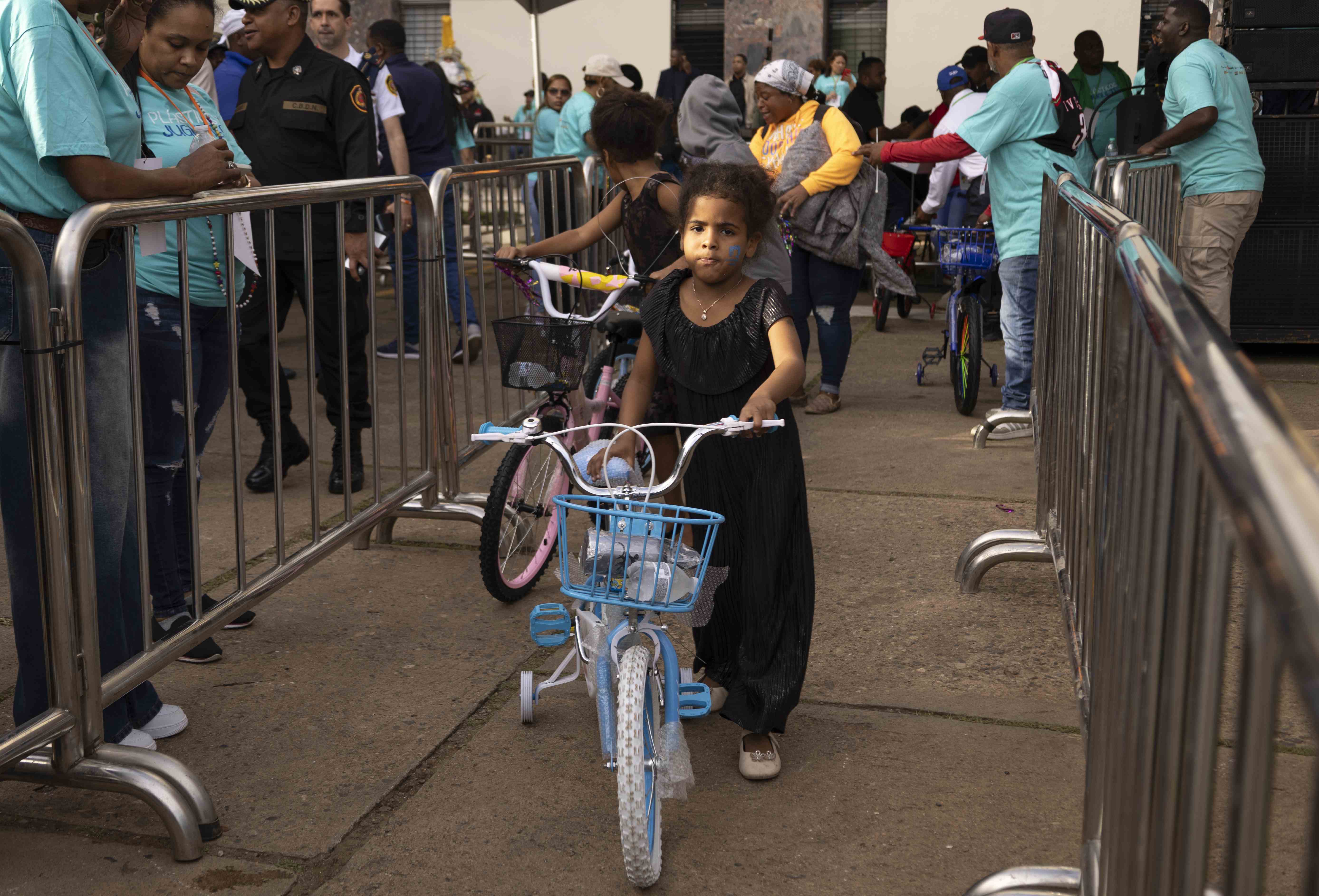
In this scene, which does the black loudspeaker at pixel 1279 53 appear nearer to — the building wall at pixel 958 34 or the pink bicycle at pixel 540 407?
the pink bicycle at pixel 540 407

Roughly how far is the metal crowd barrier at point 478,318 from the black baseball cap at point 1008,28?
6.86ft

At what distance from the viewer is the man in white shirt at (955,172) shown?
Result: 8852 mm

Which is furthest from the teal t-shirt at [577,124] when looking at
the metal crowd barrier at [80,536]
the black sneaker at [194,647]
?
the metal crowd barrier at [80,536]

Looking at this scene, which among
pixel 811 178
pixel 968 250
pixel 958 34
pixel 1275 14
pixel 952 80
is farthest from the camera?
pixel 958 34

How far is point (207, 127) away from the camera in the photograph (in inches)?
147

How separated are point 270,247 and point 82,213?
1183 mm

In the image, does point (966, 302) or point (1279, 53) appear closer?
point (966, 302)

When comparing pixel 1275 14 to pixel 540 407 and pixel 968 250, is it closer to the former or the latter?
pixel 968 250

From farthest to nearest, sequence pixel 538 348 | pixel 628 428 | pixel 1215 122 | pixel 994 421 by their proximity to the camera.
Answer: pixel 1215 122, pixel 994 421, pixel 538 348, pixel 628 428

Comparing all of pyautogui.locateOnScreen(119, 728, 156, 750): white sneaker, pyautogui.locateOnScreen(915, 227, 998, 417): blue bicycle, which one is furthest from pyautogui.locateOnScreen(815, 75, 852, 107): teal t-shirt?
pyautogui.locateOnScreen(119, 728, 156, 750): white sneaker

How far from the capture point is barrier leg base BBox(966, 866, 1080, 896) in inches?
98.2

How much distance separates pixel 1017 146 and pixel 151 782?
498cm

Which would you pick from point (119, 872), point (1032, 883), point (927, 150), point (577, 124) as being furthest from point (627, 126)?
point (577, 124)

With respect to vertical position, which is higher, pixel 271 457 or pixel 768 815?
pixel 271 457
